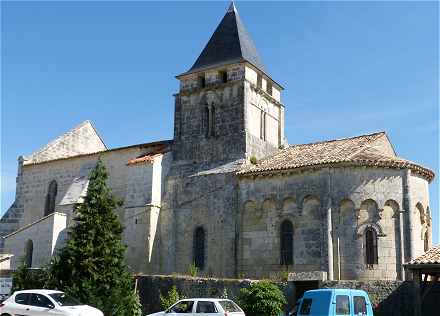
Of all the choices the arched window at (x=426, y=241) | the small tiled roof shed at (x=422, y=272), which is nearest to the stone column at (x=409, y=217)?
the arched window at (x=426, y=241)

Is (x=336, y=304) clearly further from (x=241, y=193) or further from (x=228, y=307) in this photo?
(x=241, y=193)

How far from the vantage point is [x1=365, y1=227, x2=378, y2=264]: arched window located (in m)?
24.7

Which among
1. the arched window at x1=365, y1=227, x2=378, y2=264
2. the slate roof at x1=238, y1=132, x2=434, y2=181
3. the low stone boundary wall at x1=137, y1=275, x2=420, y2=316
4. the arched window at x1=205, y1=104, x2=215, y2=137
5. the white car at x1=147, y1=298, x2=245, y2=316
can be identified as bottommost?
the white car at x1=147, y1=298, x2=245, y2=316

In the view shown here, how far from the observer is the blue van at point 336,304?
1666 centimetres

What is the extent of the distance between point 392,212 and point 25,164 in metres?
23.1

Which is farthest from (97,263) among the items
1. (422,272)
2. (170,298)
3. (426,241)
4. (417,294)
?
(426,241)

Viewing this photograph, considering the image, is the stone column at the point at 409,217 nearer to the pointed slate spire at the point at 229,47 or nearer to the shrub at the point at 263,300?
the shrub at the point at 263,300

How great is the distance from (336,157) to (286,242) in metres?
4.51

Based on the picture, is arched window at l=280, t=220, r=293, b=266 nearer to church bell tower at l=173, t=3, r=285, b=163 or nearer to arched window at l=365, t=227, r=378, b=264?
arched window at l=365, t=227, r=378, b=264

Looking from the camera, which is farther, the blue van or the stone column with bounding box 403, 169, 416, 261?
the stone column with bounding box 403, 169, 416, 261

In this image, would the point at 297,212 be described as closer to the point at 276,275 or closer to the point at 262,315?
the point at 276,275

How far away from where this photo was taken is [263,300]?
1988 centimetres

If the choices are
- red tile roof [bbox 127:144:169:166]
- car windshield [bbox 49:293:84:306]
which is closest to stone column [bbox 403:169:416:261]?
red tile roof [bbox 127:144:169:166]

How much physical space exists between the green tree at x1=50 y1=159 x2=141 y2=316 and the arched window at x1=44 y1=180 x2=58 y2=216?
13.4m
